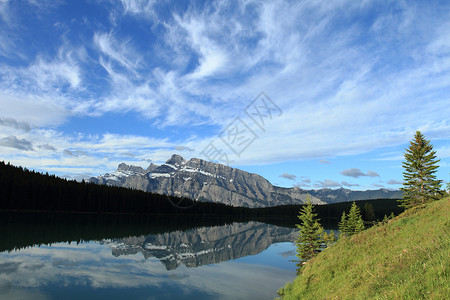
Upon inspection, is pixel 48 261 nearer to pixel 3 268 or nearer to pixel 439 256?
pixel 3 268

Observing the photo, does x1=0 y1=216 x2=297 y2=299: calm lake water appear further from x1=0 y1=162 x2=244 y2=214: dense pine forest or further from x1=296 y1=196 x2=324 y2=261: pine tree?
x1=0 y1=162 x2=244 y2=214: dense pine forest

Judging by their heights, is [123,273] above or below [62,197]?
below

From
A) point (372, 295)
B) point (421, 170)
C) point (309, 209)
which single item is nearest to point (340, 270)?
point (372, 295)

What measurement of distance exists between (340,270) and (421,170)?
5991cm

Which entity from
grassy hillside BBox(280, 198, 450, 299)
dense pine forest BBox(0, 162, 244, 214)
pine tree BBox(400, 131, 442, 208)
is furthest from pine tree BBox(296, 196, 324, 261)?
dense pine forest BBox(0, 162, 244, 214)

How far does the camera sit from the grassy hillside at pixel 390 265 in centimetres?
909

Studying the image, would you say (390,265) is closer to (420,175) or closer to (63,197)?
(420,175)

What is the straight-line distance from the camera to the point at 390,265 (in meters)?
13.0

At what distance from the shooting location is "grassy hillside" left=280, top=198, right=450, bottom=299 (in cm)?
909

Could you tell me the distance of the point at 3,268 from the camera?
2853 cm

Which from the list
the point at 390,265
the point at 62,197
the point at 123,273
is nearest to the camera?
the point at 390,265

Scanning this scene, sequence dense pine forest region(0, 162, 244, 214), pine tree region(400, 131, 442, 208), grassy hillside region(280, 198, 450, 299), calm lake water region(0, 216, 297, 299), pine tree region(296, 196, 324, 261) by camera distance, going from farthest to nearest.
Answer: dense pine forest region(0, 162, 244, 214) < pine tree region(400, 131, 442, 208) < pine tree region(296, 196, 324, 261) < calm lake water region(0, 216, 297, 299) < grassy hillside region(280, 198, 450, 299)

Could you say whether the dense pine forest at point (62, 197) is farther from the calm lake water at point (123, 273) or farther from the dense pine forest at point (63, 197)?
the calm lake water at point (123, 273)

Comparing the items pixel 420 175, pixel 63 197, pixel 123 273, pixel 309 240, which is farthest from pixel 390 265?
pixel 63 197
